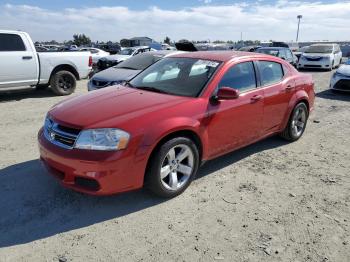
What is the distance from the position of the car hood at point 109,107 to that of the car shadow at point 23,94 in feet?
21.0

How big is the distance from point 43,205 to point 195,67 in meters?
2.52

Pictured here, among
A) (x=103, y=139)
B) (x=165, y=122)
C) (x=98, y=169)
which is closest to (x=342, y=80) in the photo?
(x=165, y=122)

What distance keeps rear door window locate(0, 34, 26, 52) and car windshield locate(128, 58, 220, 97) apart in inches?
229

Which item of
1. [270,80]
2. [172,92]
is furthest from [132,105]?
[270,80]

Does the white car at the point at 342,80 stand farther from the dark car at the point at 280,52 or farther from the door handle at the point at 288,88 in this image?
the door handle at the point at 288,88

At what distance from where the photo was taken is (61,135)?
3.54 metres

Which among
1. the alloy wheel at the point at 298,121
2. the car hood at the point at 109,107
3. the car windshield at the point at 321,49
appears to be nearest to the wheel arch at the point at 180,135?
the car hood at the point at 109,107

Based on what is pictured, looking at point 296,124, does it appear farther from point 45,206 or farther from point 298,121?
point 45,206

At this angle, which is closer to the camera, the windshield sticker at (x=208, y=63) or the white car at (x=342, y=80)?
the windshield sticker at (x=208, y=63)

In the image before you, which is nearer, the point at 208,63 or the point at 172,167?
the point at 172,167

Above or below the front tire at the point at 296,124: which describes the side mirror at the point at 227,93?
above

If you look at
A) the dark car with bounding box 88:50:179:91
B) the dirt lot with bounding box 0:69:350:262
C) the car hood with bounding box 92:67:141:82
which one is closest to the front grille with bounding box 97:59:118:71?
the dark car with bounding box 88:50:179:91

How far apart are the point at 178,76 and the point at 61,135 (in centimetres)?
178

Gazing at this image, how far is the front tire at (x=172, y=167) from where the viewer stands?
354 centimetres
